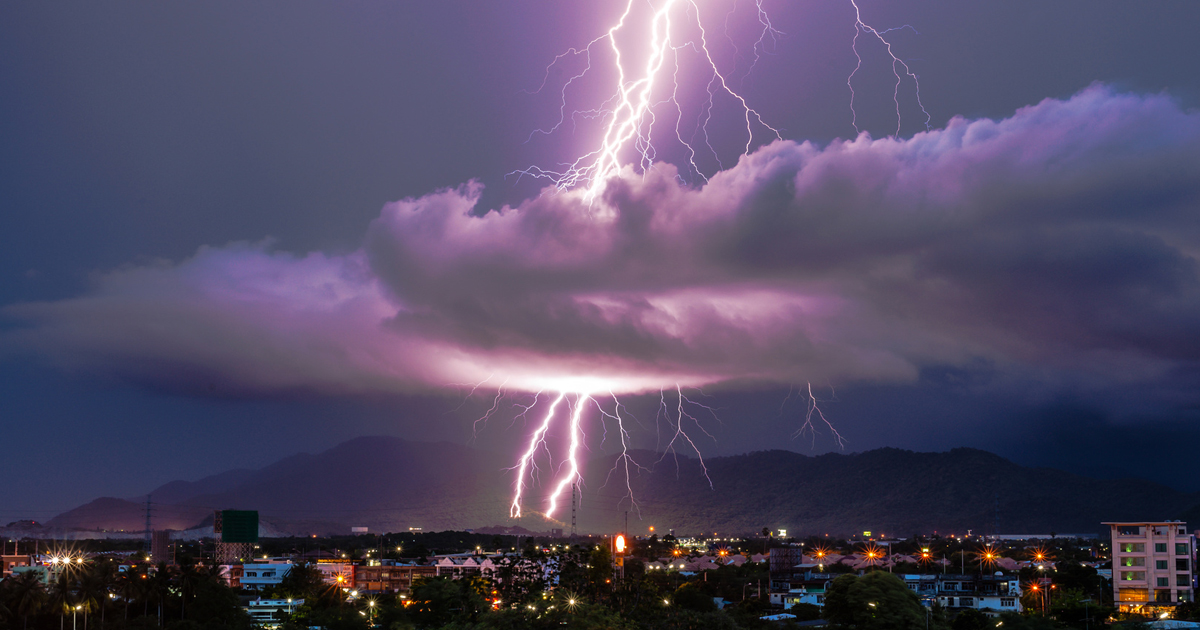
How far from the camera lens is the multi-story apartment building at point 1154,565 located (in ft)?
200

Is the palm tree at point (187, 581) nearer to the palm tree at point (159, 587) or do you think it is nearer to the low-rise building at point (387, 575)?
the palm tree at point (159, 587)

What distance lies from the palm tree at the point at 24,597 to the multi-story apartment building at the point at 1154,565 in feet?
190

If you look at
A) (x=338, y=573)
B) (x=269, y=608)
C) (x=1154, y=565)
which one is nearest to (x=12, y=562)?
(x=338, y=573)

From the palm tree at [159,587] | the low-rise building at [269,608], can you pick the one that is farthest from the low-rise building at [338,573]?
the palm tree at [159,587]

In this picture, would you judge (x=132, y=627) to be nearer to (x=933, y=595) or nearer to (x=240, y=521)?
(x=933, y=595)

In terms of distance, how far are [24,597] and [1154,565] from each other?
202 ft

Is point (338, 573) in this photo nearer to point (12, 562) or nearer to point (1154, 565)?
point (12, 562)

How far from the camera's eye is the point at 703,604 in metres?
56.8

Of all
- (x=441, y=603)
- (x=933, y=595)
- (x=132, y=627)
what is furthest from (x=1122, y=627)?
(x=132, y=627)

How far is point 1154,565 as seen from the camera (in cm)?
6200

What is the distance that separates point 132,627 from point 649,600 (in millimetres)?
27475

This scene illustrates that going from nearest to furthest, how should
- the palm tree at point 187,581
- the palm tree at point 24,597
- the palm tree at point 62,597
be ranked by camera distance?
the palm tree at point 24,597 → the palm tree at point 62,597 → the palm tree at point 187,581

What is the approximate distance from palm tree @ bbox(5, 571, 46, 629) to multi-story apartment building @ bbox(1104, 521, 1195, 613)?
57936 millimetres

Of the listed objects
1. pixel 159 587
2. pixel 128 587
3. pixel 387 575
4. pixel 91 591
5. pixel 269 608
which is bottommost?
pixel 387 575
